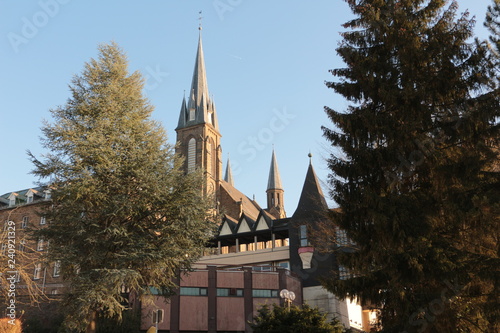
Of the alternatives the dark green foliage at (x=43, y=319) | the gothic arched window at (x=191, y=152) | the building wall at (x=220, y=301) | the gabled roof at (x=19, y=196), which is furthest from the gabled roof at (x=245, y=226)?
the gothic arched window at (x=191, y=152)

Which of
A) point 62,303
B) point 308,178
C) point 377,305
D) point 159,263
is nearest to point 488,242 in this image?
point 377,305

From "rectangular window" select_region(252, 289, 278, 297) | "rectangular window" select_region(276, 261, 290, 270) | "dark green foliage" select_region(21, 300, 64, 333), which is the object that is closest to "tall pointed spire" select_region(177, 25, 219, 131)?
"rectangular window" select_region(276, 261, 290, 270)

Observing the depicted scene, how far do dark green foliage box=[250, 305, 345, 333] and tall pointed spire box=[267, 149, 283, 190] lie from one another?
76453mm

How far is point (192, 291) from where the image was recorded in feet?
115

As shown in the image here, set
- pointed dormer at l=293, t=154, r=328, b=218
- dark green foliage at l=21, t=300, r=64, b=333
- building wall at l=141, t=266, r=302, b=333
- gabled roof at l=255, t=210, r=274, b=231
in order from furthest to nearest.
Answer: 1. gabled roof at l=255, t=210, r=274, b=231
2. pointed dormer at l=293, t=154, r=328, b=218
3. building wall at l=141, t=266, r=302, b=333
4. dark green foliage at l=21, t=300, r=64, b=333

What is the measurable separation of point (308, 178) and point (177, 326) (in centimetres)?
1699

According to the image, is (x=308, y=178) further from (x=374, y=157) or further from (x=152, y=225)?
(x=374, y=157)

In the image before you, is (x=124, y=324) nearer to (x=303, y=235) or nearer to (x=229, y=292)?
(x=229, y=292)

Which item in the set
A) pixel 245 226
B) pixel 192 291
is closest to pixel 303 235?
pixel 245 226

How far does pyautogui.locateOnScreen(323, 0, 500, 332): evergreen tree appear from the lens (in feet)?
40.2

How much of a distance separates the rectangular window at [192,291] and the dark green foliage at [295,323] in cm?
1723

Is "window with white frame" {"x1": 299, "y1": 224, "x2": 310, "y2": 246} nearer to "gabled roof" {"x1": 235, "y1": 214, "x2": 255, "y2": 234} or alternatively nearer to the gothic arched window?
"gabled roof" {"x1": 235, "y1": 214, "x2": 255, "y2": 234}

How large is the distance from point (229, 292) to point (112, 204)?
18604mm

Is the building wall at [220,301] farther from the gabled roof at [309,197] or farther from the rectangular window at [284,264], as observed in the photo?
the gabled roof at [309,197]
